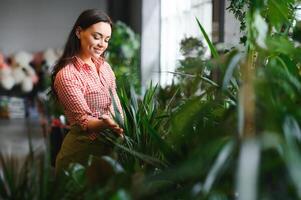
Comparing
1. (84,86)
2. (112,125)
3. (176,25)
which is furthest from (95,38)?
(176,25)

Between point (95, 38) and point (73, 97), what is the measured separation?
11.4 inches

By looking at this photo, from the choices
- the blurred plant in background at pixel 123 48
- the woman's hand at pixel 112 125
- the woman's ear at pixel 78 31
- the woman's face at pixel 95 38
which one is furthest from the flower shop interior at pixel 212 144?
the blurred plant in background at pixel 123 48

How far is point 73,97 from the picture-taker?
85.5 inches

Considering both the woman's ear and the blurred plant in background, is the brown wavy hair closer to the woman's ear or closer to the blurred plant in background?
the woman's ear

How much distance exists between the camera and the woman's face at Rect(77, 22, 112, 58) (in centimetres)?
230

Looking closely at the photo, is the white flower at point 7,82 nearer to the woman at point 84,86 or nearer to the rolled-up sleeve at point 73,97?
the woman at point 84,86

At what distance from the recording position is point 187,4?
5680 mm

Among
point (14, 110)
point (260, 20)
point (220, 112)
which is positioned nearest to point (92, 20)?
point (220, 112)

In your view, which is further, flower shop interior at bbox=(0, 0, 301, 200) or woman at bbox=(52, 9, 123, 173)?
woman at bbox=(52, 9, 123, 173)

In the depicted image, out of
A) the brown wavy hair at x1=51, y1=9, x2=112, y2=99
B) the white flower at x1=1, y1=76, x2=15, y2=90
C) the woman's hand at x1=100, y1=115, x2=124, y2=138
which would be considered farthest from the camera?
the white flower at x1=1, y1=76, x2=15, y2=90

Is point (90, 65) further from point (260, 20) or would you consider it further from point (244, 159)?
point (244, 159)

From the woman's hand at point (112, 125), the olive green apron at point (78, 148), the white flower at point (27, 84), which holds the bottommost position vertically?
the white flower at point (27, 84)

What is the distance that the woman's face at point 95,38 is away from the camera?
230 cm

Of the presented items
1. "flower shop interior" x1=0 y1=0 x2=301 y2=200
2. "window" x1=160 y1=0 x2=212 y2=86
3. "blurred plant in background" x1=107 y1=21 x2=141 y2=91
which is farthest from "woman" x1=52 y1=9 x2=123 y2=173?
"blurred plant in background" x1=107 y1=21 x2=141 y2=91
